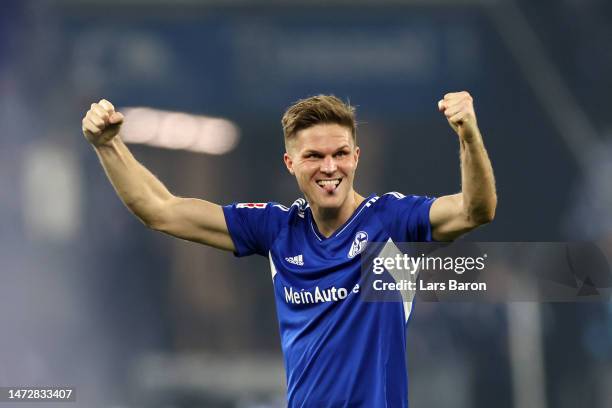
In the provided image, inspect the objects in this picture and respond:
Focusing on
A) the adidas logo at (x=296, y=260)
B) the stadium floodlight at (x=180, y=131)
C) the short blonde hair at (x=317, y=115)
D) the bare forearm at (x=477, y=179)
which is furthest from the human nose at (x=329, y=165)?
the stadium floodlight at (x=180, y=131)

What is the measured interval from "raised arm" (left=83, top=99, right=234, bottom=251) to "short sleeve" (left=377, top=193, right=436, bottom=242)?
2.02 ft

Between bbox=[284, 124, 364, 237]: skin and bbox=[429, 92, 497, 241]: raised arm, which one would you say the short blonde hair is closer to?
bbox=[284, 124, 364, 237]: skin

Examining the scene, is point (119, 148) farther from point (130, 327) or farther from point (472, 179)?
point (130, 327)

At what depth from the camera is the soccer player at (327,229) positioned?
3.29 metres

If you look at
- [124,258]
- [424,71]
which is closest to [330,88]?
[424,71]

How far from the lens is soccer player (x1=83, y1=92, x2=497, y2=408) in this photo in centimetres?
329

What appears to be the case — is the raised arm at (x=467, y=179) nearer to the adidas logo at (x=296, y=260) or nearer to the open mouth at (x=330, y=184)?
the open mouth at (x=330, y=184)

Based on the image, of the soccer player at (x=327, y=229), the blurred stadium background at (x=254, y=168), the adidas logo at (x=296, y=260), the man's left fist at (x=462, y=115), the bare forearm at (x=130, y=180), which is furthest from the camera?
the blurred stadium background at (x=254, y=168)

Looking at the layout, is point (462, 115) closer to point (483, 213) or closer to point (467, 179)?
point (467, 179)

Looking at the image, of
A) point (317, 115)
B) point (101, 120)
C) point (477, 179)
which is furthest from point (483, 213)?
point (101, 120)

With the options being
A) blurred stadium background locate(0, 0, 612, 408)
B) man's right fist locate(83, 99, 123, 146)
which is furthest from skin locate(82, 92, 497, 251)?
blurred stadium background locate(0, 0, 612, 408)

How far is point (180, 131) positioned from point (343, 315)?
4.20m

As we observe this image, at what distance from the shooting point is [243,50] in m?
7.54

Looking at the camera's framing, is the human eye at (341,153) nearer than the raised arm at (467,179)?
No
